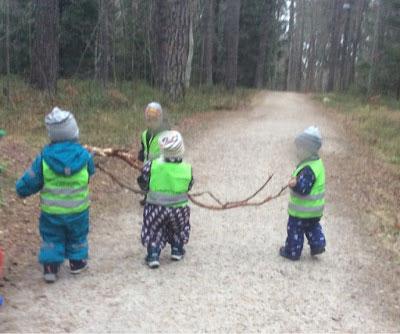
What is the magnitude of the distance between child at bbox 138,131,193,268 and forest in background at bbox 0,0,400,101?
10.0 m

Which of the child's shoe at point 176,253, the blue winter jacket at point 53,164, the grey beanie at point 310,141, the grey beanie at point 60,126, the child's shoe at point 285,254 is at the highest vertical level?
the grey beanie at point 60,126

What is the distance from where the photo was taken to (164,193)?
5.80 m

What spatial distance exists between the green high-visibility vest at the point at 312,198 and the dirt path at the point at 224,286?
23.1 inches

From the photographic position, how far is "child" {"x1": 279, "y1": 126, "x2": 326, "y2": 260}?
6098mm

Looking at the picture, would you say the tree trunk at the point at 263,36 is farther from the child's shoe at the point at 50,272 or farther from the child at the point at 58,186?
the child's shoe at the point at 50,272

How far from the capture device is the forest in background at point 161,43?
1630cm

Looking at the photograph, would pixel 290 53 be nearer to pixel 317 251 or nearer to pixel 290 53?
pixel 290 53

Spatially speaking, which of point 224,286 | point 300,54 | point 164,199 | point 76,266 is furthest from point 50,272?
point 300,54

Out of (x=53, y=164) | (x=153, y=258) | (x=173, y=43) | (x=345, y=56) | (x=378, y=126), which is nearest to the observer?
(x=53, y=164)

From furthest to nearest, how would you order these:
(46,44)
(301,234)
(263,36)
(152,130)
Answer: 1. (263,36)
2. (46,44)
3. (152,130)
4. (301,234)

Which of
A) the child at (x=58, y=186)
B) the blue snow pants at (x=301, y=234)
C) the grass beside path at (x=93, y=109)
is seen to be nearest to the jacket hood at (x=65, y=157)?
the child at (x=58, y=186)

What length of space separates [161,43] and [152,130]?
9.79 metres

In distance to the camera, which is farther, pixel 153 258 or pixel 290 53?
pixel 290 53

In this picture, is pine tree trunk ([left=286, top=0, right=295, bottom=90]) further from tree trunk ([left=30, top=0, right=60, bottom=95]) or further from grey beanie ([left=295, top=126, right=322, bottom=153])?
grey beanie ([left=295, top=126, right=322, bottom=153])
